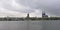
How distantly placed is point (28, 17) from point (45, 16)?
14977 mm

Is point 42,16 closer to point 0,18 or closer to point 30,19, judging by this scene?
point 30,19

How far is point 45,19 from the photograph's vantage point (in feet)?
349

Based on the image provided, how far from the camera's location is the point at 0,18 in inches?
3932

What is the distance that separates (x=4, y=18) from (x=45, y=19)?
34.8m

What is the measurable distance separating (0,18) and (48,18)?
133 feet

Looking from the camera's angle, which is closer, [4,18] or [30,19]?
[4,18]

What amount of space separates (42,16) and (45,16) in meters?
2.79

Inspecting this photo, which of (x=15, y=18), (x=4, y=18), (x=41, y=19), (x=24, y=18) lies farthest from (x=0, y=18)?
(x=41, y=19)

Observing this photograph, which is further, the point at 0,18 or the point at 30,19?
the point at 30,19

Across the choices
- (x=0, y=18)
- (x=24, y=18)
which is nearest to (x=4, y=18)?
(x=0, y=18)

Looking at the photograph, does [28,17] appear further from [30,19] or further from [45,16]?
[45,16]

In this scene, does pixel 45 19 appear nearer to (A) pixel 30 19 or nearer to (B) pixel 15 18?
(A) pixel 30 19

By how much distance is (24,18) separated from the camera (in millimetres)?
106000

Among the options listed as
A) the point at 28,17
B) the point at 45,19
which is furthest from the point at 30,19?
the point at 45,19
